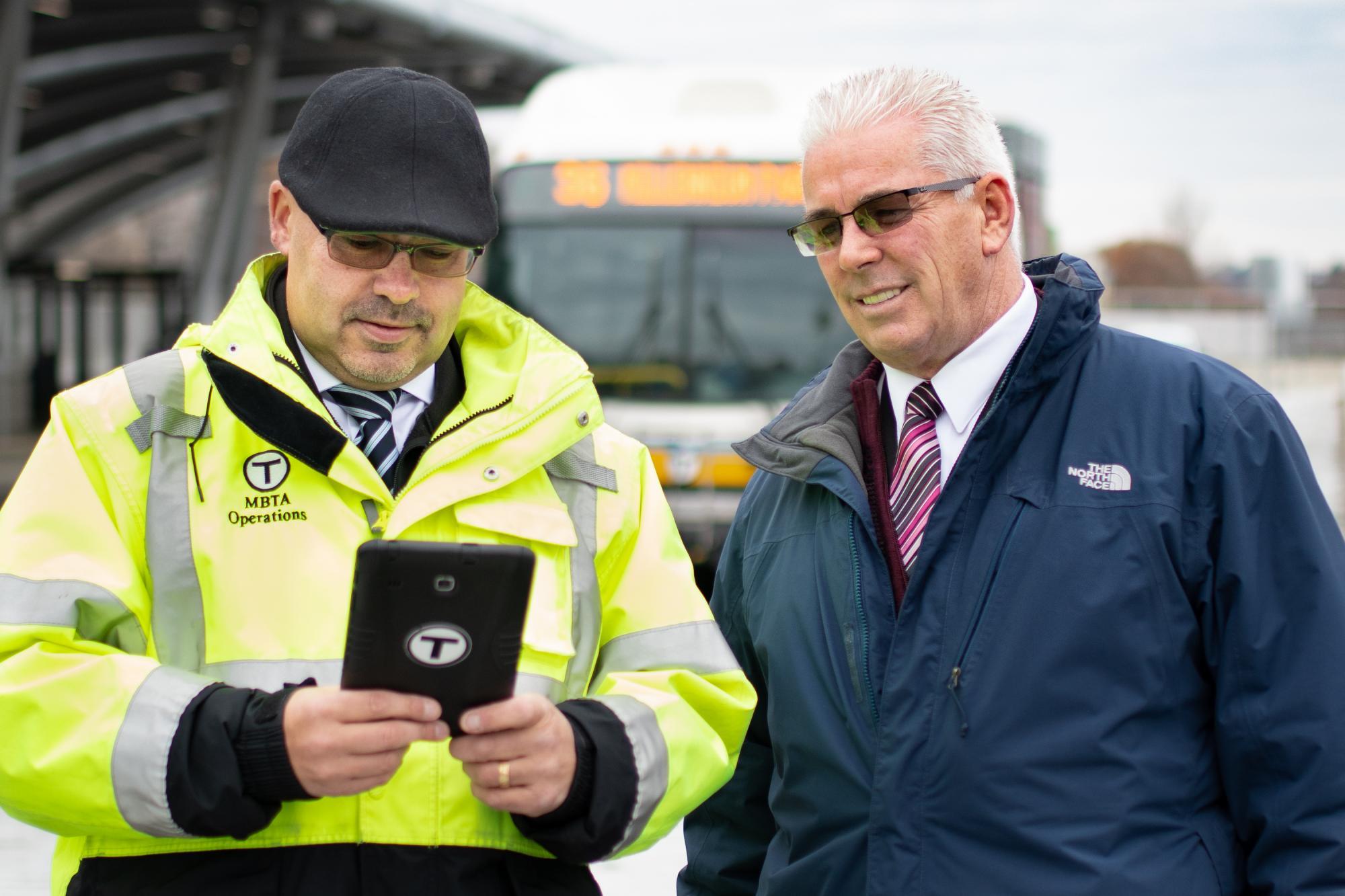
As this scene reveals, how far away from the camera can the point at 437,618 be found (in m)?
1.76

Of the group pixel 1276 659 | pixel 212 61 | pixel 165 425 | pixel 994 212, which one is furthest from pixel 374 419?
pixel 212 61

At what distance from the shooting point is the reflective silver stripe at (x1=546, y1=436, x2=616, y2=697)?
224cm

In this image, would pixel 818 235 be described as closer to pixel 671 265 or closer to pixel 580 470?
pixel 580 470

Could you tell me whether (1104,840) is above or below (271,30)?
below

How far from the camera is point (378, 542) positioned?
1.73 meters

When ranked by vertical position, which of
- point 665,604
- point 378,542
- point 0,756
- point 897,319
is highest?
point 897,319

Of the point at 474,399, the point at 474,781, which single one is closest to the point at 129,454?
the point at 474,399

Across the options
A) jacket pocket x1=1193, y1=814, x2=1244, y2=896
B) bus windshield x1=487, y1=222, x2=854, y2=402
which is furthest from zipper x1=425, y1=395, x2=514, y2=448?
bus windshield x1=487, y1=222, x2=854, y2=402

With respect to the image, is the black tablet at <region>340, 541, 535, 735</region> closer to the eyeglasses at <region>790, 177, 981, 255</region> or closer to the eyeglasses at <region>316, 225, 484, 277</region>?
the eyeglasses at <region>316, 225, 484, 277</region>

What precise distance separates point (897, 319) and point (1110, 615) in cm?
65

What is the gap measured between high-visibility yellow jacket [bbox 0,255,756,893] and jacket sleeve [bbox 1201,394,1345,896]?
0.76m

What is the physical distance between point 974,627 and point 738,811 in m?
0.73

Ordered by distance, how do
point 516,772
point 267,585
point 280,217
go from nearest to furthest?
point 516,772
point 267,585
point 280,217

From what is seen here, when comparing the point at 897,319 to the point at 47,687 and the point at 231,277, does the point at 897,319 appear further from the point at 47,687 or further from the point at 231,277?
the point at 231,277
